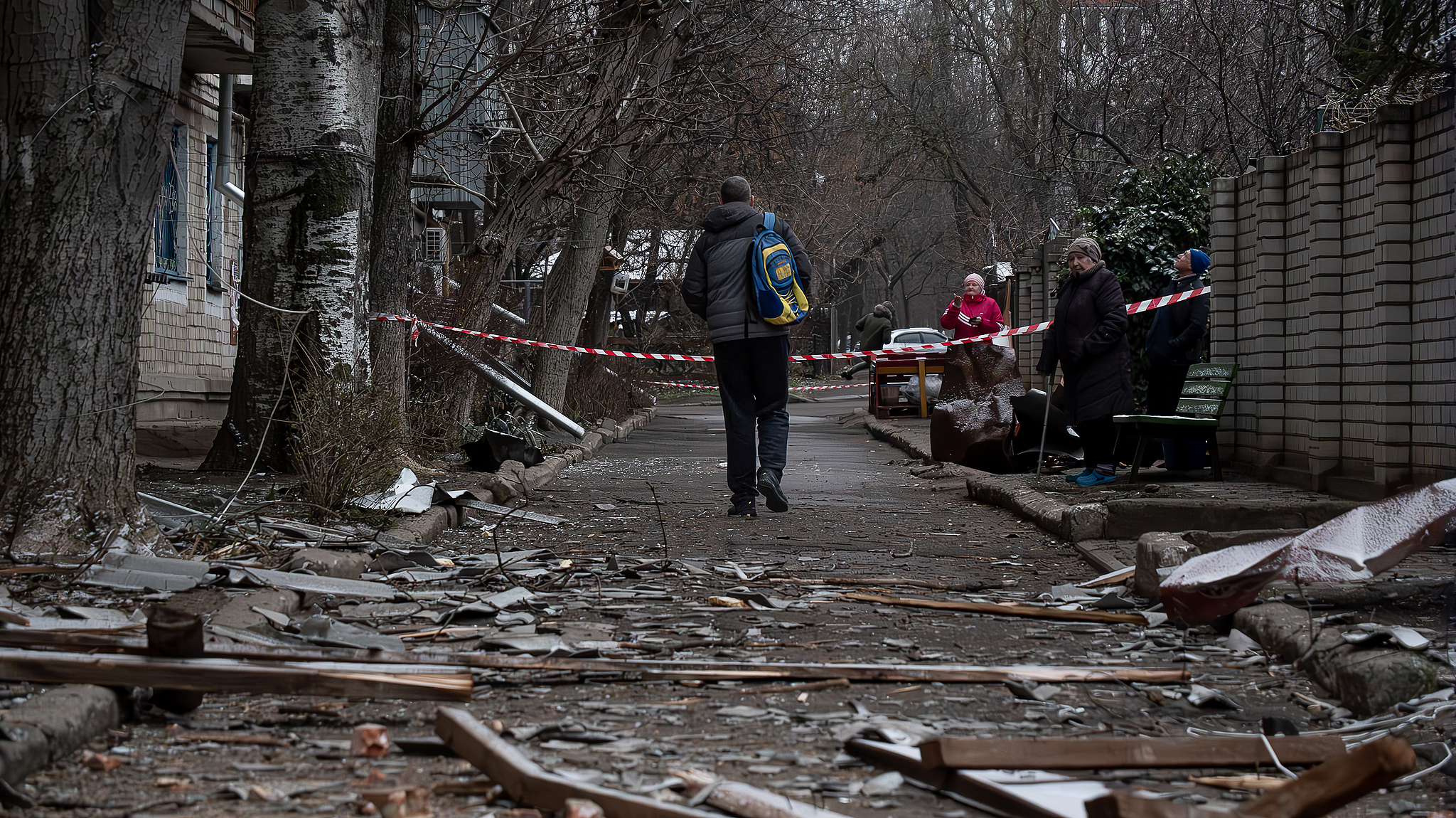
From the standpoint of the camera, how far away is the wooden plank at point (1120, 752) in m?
2.97

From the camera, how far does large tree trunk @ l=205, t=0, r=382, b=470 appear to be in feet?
28.9

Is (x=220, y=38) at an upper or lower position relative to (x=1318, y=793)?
upper

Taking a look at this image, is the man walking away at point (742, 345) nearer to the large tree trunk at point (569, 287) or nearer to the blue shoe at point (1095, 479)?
the blue shoe at point (1095, 479)

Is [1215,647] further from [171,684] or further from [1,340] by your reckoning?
[1,340]

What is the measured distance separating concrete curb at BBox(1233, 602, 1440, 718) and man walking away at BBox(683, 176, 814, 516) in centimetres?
451

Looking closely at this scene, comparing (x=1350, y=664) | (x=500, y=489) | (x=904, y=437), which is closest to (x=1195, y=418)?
(x=500, y=489)

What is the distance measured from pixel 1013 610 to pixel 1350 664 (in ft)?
5.03

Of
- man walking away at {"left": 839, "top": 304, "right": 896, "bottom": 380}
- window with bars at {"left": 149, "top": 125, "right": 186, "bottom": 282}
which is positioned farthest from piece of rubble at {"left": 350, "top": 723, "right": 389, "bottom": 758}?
man walking away at {"left": 839, "top": 304, "right": 896, "bottom": 380}

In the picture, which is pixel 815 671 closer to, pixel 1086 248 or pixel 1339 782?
pixel 1339 782

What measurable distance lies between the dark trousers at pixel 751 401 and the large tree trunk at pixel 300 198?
254cm

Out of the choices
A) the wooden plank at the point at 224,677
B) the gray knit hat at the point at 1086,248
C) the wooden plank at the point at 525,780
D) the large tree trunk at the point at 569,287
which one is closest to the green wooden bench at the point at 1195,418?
the gray knit hat at the point at 1086,248

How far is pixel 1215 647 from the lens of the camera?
463 centimetres

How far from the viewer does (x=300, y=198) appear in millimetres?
8828

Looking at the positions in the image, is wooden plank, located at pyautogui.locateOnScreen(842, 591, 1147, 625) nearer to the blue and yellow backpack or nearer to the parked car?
the blue and yellow backpack
